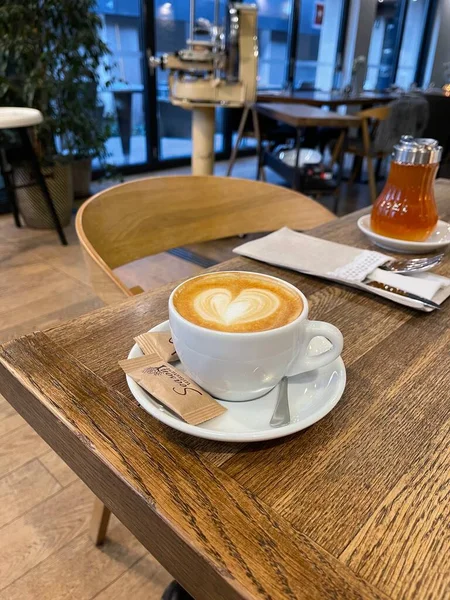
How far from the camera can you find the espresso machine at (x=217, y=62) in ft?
5.81

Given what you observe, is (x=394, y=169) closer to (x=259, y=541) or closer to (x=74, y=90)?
(x=259, y=541)

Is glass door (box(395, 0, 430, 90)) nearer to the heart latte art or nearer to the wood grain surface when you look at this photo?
the wood grain surface

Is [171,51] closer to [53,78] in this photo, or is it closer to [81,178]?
[81,178]

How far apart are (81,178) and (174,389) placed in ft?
11.4

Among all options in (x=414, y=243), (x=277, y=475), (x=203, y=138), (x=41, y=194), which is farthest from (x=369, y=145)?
(x=277, y=475)

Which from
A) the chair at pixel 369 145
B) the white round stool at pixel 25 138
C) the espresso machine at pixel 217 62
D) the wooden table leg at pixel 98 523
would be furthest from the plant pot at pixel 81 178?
the wooden table leg at pixel 98 523

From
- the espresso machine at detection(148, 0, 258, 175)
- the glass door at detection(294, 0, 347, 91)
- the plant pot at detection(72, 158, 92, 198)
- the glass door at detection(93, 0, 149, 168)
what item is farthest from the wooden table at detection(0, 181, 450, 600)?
the glass door at detection(294, 0, 347, 91)

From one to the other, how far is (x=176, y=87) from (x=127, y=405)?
1.82 meters

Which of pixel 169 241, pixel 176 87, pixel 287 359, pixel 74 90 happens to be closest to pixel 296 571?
pixel 287 359

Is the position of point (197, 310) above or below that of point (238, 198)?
above

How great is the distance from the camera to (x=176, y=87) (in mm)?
1967

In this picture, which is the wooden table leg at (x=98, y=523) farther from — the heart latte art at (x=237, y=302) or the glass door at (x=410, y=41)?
the glass door at (x=410, y=41)

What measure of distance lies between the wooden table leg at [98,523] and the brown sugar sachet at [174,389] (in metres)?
0.69

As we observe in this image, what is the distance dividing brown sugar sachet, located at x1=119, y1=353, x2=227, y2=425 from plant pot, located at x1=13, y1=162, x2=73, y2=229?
103 inches
